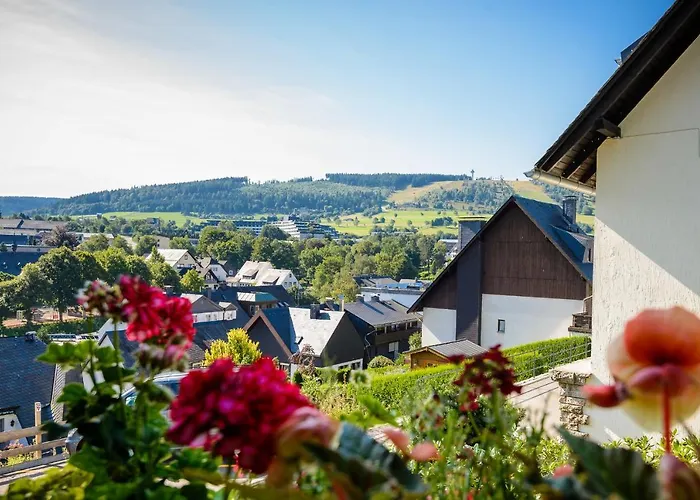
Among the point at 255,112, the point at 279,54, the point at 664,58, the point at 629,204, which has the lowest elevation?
the point at 629,204

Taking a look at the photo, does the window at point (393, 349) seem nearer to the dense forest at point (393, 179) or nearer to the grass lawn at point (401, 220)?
the grass lawn at point (401, 220)

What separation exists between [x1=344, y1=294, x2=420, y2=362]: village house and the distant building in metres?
30.0

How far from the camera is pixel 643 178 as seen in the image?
15.6 feet

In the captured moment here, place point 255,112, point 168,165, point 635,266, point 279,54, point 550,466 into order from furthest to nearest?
point 168,165
point 255,112
point 279,54
point 635,266
point 550,466

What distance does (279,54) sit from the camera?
13219mm

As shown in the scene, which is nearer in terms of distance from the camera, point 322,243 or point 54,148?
point 54,148

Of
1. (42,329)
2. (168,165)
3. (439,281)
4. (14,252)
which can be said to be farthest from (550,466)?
(14,252)

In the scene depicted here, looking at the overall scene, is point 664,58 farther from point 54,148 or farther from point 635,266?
point 54,148

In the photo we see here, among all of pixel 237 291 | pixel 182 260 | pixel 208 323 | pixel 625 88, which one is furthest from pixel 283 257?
pixel 625 88

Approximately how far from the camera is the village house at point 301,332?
29.1 m

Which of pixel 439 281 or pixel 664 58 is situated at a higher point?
pixel 664 58

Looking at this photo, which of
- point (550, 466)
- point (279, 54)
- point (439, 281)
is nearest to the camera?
point (550, 466)

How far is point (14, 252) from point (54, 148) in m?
30.3

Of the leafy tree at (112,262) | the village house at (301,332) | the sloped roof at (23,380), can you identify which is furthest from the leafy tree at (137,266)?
the sloped roof at (23,380)
